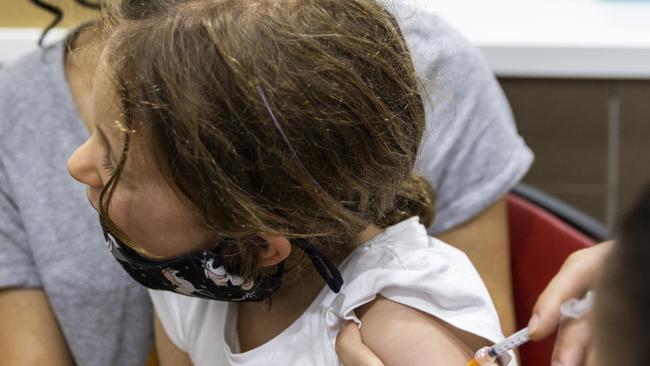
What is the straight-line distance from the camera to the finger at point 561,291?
0.89 m

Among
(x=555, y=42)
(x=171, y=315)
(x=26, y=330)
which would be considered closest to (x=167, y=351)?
(x=171, y=315)

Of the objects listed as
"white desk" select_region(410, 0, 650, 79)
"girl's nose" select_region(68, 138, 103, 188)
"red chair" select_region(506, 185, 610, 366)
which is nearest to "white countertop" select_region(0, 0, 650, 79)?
"white desk" select_region(410, 0, 650, 79)

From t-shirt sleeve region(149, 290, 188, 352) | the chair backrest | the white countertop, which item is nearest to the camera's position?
t-shirt sleeve region(149, 290, 188, 352)

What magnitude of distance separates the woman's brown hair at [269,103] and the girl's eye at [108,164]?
18mm

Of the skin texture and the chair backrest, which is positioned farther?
the chair backrest

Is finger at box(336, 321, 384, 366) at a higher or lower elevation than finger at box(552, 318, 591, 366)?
lower

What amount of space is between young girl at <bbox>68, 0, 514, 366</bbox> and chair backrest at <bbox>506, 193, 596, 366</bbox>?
0.96ft

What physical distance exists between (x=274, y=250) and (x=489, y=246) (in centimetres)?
40

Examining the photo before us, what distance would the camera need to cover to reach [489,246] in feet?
3.97

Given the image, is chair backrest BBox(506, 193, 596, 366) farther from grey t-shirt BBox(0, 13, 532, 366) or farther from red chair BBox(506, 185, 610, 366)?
grey t-shirt BBox(0, 13, 532, 366)

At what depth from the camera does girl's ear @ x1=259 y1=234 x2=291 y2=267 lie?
885 mm

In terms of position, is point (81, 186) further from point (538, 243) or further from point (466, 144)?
point (538, 243)

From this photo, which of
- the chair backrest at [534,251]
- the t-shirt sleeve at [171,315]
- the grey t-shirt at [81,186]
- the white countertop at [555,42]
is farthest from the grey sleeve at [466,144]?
the white countertop at [555,42]

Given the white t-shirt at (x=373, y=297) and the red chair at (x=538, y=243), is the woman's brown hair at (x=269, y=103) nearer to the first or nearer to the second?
the white t-shirt at (x=373, y=297)
